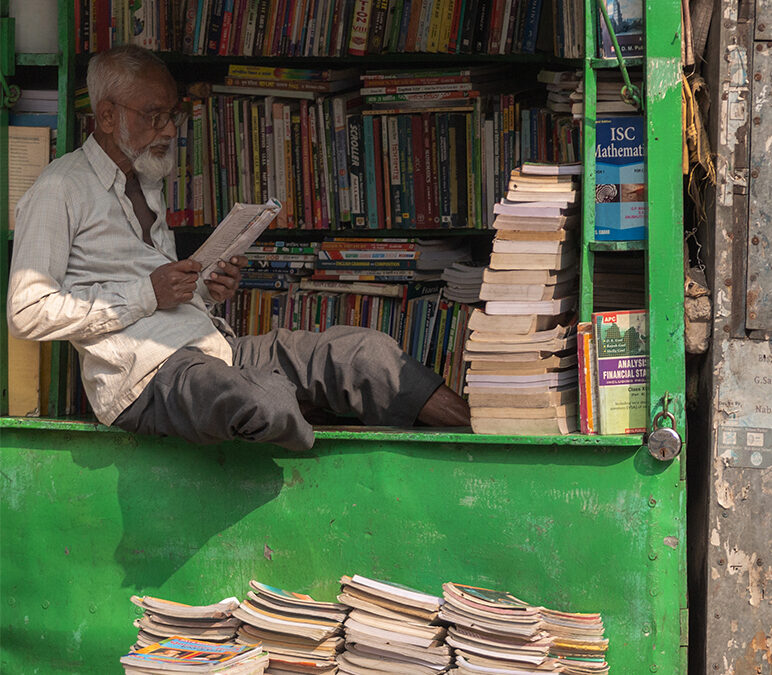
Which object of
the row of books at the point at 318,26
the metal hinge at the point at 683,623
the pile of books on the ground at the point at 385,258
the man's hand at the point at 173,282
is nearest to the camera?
the metal hinge at the point at 683,623

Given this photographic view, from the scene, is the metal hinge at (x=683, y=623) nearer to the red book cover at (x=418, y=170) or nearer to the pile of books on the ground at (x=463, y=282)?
the pile of books on the ground at (x=463, y=282)

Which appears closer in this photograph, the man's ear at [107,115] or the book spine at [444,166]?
the man's ear at [107,115]

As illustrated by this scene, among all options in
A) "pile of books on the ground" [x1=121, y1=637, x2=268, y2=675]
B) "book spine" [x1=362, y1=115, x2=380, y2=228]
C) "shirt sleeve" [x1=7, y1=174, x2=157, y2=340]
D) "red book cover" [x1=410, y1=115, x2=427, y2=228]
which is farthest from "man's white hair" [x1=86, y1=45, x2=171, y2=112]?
"pile of books on the ground" [x1=121, y1=637, x2=268, y2=675]

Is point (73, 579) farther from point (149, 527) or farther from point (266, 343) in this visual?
point (266, 343)

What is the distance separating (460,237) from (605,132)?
4.79 feet

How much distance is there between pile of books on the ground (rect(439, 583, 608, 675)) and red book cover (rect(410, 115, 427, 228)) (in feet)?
5.57

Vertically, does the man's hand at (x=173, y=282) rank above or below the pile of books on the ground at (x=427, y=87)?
below

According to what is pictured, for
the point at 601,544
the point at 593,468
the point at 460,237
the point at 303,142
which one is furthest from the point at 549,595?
the point at 303,142

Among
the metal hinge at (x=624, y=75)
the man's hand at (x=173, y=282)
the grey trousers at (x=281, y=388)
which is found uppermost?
the metal hinge at (x=624, y=75)

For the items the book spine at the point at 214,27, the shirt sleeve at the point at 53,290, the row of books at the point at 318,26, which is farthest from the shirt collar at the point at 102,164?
the book spine at the point at 214,27

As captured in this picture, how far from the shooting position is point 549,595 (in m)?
2.93

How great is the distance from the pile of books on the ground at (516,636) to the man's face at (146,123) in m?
1.61

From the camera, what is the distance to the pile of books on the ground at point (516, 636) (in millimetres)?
2756

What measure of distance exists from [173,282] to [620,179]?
1.32 meters
